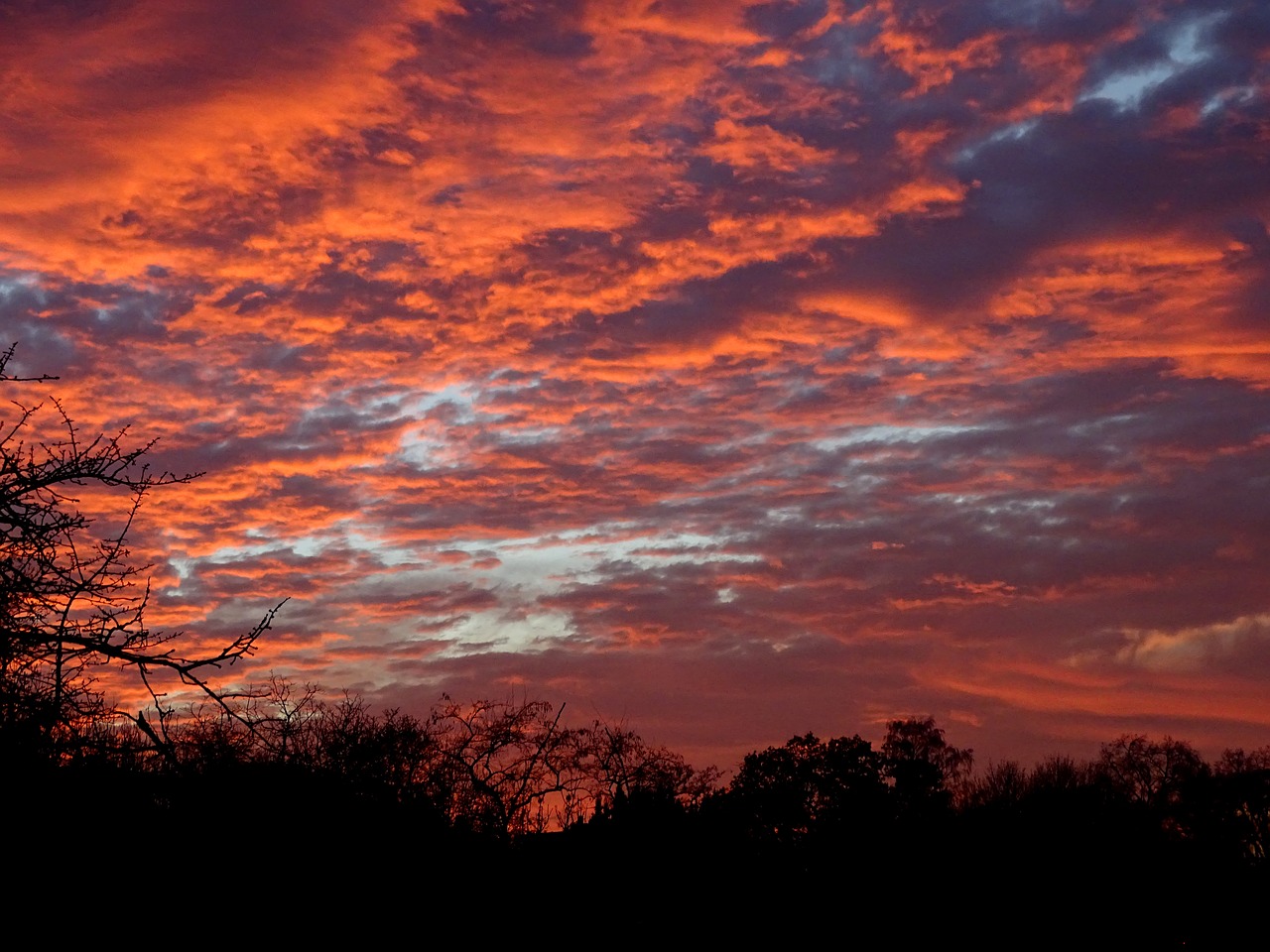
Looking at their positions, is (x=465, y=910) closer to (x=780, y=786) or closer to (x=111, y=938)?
(x=111, y=938)

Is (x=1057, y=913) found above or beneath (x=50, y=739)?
beneath

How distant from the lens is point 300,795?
12.8m

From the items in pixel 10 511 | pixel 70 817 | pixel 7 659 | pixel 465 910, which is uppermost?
pixel 10 511

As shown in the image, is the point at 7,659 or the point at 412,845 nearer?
the point at 7,659

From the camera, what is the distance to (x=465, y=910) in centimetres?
1316

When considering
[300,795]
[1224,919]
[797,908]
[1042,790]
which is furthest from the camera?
[1042,790]

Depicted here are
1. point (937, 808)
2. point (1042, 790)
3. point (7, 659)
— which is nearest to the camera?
point (7, 659)

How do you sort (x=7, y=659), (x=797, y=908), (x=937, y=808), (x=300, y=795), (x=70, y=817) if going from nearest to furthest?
(x=7, y=659), (x=70, y=817), (x=300, y=795), (x=797, y=908), (x=937, y=808)

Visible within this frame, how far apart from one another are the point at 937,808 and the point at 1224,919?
25.7 m

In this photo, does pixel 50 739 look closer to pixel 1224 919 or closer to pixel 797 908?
pixel 797 908

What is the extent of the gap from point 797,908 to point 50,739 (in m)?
20.2

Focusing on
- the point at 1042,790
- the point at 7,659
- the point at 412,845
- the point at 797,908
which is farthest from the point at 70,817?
the point at 1042,790

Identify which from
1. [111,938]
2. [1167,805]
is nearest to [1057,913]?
[111,938]

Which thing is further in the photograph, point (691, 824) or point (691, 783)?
point (691, 783)
